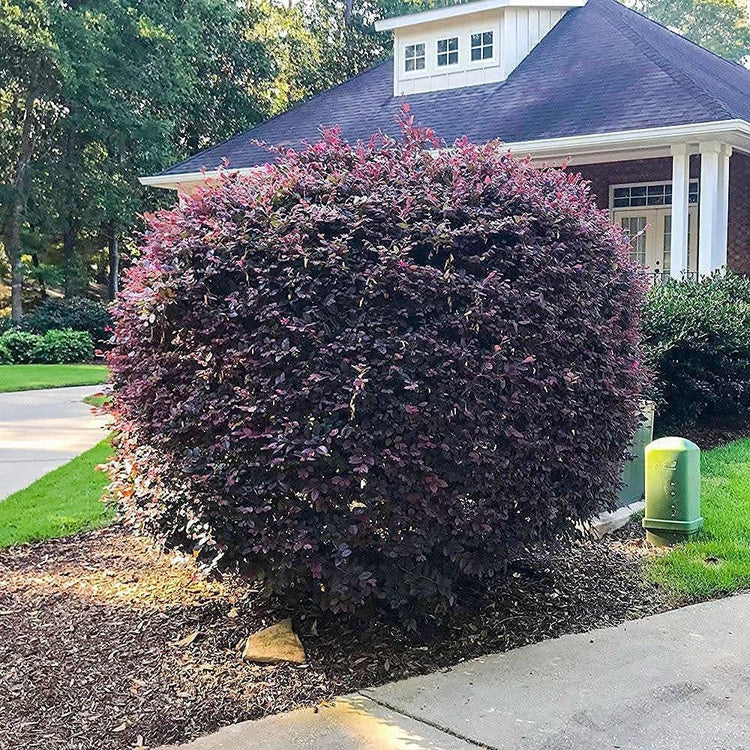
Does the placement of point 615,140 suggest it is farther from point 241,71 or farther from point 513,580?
point 241,71

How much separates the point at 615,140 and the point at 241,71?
17.5 metres

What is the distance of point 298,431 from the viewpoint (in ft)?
11.4

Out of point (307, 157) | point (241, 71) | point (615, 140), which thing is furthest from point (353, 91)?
point (307, 157)

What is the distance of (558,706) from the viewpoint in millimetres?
3271

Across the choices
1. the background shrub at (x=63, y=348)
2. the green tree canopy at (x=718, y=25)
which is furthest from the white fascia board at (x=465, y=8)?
the green tree canopy at (x=718, y=25)

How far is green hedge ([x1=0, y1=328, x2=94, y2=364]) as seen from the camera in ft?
61.0

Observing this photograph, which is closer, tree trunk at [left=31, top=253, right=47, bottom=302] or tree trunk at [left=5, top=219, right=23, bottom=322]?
tree trunk at [left=5, top=219, right=23, bottom=322]

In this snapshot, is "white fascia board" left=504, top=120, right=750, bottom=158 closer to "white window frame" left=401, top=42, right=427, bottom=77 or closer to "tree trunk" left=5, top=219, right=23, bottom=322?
"white window frame" left=401, top=42, right=427, bottom=77

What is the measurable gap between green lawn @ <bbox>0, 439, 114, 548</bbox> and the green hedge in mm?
11711

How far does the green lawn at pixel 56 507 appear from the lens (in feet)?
18.5

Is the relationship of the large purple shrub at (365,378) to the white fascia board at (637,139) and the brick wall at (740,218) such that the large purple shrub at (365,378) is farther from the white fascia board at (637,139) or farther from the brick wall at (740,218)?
the brick wall at (740,218)

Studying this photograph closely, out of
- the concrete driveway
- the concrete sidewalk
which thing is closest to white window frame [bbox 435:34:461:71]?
the concrete driveway

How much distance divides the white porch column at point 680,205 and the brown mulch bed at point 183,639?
26.8ft

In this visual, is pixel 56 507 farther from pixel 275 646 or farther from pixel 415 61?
pixel 415 61
